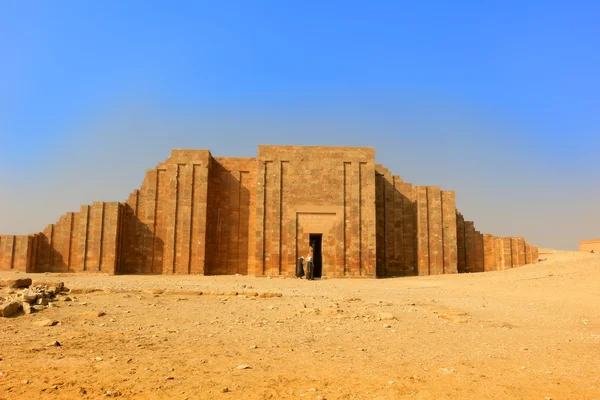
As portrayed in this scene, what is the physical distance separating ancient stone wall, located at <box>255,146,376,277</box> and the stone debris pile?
42.9 feet

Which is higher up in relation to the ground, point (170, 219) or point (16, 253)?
point (170, 219)

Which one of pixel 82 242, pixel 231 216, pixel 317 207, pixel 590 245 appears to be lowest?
pixel 82 242

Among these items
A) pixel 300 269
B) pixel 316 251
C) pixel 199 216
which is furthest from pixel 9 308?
pixel 316 251

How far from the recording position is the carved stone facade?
2588cm

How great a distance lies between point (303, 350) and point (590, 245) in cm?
3739

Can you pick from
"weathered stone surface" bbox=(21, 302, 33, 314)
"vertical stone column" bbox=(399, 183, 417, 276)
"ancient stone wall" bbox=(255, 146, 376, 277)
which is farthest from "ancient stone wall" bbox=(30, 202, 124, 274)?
"vertical stone column" bbox=(399, 183, 417, 276)

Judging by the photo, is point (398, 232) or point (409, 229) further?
point (409, 229)

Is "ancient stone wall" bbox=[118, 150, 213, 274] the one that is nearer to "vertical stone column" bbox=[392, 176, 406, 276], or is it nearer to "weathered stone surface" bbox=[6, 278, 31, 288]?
"vertical stone column" bbox=[392, 176, 406, 276]

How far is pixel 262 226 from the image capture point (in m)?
26.0

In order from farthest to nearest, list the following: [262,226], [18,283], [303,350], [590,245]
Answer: [590,245] < [262,226] < [18,283] < [303,350]

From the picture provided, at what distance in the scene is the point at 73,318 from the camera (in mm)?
9688

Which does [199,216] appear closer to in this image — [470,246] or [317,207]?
[317,207]

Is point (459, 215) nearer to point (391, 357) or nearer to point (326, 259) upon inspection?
point (326, 259)

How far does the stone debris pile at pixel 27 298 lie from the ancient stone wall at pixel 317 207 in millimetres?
13064
